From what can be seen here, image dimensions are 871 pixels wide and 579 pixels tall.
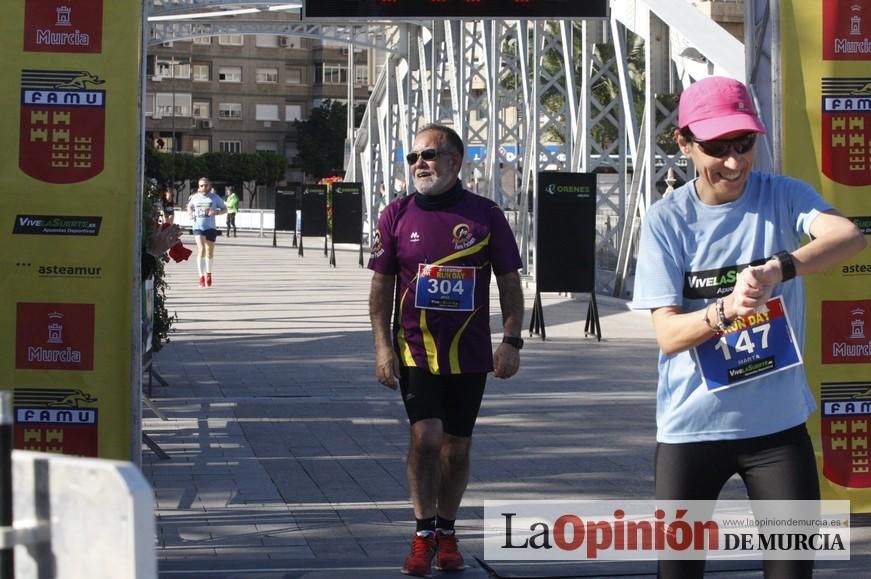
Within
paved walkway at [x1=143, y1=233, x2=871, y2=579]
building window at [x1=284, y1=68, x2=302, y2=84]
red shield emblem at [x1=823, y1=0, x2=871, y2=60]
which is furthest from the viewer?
building window at [x1=284, y1=68, x2=302, y2=84]

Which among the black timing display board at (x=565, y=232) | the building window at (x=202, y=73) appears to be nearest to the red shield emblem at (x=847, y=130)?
the black timing display board at (x=565, y=232)

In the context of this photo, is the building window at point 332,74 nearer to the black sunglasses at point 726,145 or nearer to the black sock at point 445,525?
the black sock at point 445,525

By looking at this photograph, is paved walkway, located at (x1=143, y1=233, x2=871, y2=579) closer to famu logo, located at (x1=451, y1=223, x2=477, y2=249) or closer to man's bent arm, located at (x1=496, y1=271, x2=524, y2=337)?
man's bent arm, located at (x1=496, y1=271, x2=524, y2=337)

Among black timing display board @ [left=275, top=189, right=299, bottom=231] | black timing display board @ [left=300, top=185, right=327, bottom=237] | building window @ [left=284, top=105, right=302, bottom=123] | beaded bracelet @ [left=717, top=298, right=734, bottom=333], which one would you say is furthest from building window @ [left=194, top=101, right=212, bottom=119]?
beaded bracelet @ [left=717, top=298, right=734, bottom=333]

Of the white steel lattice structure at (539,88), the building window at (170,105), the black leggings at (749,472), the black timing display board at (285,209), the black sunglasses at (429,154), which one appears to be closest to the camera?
the black leggings at (749,472)

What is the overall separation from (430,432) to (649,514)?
178 cm

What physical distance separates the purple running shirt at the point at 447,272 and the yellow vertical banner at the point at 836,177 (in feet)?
5.64

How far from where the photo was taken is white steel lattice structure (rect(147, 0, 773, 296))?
2083cm

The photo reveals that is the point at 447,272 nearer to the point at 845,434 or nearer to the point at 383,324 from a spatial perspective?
the point at 383,324

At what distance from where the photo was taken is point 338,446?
1042 cm

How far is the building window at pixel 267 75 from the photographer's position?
114625mm

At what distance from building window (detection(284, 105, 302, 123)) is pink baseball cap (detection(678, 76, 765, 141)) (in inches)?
4461

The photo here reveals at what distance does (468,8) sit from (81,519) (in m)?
8.49

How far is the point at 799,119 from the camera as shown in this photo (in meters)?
7.61
